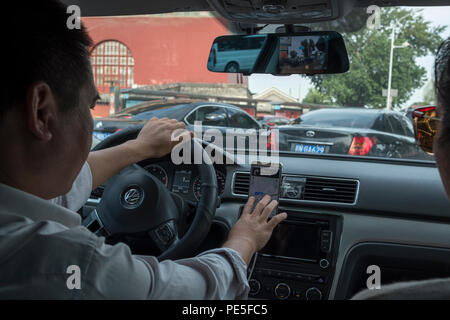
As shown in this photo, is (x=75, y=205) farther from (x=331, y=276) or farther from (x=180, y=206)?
(x=331, y=276)

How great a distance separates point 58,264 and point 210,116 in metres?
4.86

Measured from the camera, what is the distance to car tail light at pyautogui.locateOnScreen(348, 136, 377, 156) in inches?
163

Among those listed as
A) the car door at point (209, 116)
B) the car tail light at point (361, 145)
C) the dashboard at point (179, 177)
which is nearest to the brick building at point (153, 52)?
the car door at point (209, 116)

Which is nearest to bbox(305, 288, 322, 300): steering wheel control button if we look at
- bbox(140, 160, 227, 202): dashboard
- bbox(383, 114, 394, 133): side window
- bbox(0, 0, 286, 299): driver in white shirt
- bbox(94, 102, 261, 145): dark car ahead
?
bbox(140, 160, 227, 202): dashboard

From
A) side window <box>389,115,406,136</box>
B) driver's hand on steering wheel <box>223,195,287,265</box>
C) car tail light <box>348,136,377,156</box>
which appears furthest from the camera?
side window <box>389,115,406,136</box>

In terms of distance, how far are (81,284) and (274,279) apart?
205 centimetres

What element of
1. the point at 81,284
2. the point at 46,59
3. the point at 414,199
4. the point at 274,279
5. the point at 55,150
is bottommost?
the point at 274,279

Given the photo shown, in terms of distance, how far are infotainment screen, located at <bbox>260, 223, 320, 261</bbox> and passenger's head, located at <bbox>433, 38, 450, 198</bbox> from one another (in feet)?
5.74

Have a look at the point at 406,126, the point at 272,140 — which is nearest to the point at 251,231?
the point at 272,140

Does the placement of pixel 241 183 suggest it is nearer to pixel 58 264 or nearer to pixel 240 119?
pixel 58 264

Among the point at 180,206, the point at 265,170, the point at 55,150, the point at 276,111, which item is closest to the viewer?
the point at 55,150

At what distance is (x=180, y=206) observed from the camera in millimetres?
2412

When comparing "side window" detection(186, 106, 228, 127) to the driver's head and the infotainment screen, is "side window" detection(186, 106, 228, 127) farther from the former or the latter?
the driver's head
